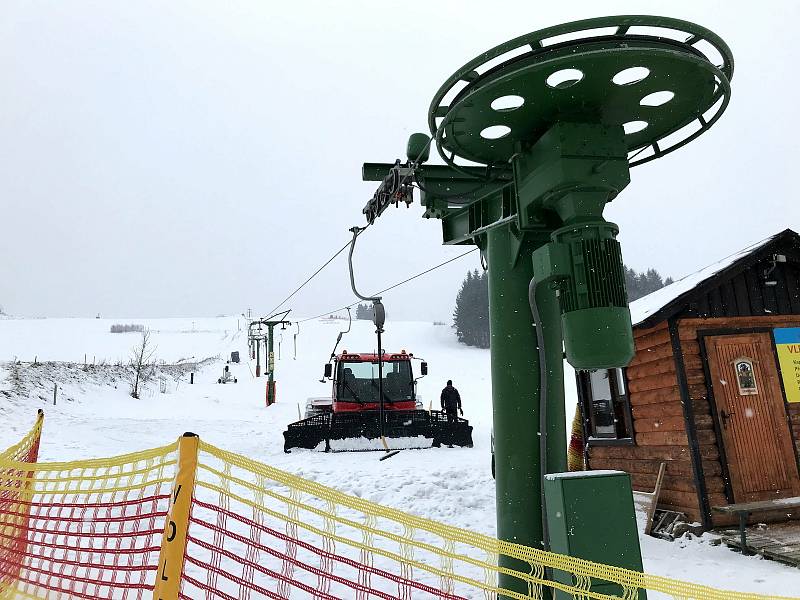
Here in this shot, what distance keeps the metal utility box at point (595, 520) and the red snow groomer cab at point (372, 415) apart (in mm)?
8462

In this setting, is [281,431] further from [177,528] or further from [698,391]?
[177,528]

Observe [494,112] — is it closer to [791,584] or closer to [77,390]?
[791,584]

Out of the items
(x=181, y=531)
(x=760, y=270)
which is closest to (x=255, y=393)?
(x=760, y=270)

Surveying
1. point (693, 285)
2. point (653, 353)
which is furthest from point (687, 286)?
point (653, 353)

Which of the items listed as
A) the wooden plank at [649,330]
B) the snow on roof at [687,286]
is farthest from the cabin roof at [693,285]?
the wooden plank at [649,330]

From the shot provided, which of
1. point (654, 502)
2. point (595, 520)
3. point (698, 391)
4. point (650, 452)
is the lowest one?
point (654, 502)

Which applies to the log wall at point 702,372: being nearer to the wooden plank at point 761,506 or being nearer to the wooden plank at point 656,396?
the wooden plank at point 656,396

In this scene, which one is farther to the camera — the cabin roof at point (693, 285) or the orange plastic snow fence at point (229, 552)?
the cabin roof at point (693, 285)

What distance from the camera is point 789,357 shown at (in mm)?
7375

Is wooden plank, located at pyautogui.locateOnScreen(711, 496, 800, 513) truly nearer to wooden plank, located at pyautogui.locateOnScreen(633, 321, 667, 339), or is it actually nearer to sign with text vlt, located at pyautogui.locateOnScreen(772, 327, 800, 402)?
sign with text vlt, located at pyautogui.locateOnScreen(772, 327, 800, 402)

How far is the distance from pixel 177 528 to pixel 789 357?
8463mm

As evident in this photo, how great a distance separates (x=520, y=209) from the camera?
3.60 meters

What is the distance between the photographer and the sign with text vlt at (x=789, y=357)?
23.8 ft

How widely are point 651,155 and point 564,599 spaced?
117 inches
